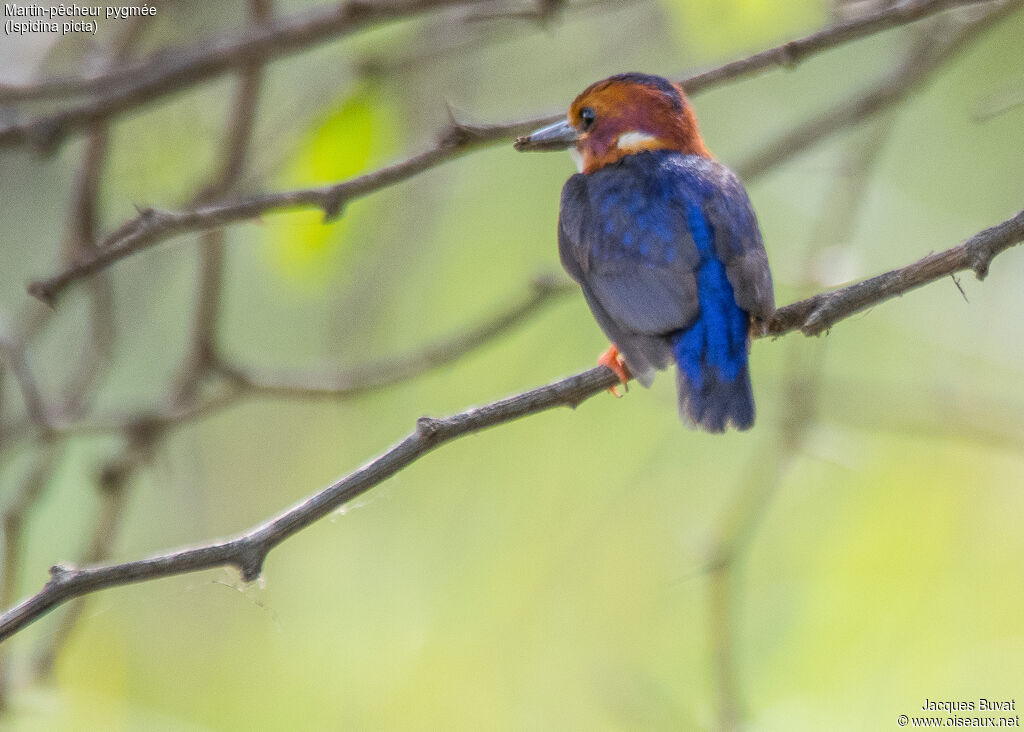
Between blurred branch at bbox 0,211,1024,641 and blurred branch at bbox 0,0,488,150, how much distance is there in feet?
4.45

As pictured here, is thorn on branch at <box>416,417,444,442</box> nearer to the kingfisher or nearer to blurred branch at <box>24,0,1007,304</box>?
the kingfisher

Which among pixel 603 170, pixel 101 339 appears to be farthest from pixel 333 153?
pixel 101 339

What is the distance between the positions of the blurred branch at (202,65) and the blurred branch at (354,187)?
0.61m

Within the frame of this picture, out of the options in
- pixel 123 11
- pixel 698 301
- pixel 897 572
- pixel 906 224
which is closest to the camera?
pixel 698 301

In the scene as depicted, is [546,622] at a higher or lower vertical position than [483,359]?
→ lower

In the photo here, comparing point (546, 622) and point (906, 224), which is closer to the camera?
point (546, 622)

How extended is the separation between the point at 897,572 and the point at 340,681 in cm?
210

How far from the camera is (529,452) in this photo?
4.91m

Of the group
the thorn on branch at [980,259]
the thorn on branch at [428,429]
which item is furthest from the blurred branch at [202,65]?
the thorn on branch at [980,259]

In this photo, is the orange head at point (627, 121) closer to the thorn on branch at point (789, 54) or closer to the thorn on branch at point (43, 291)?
the thorn on branch at point (789, 54)

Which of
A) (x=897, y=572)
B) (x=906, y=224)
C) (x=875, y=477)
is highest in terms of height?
(x=906, y=224)

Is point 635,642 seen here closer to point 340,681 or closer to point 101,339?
point 340,681

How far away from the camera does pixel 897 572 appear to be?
3561 mm

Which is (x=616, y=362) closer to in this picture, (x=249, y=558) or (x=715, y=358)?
(x=715, y=358)
